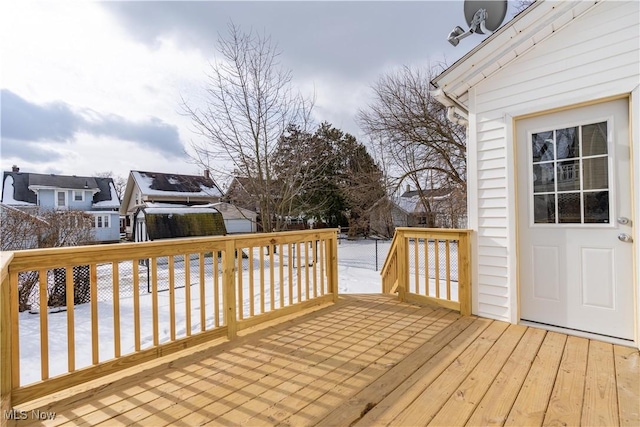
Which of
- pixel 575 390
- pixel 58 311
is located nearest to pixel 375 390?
pixel 575 390

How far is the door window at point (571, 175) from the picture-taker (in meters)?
2.51

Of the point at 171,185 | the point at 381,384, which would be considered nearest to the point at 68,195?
the point at 171,185

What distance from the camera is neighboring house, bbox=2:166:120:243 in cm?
1836

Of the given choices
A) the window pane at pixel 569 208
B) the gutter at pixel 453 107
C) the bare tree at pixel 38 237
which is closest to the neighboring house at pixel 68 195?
the bare tree at pixel 38 237

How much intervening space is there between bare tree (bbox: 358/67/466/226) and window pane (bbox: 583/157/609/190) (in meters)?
7.57

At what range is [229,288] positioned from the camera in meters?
2.71

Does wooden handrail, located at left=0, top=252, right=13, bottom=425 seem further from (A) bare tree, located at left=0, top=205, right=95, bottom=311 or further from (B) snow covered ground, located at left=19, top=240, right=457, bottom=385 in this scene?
(A) bare tree, located at left=0, top=205, right=95, bottom=311

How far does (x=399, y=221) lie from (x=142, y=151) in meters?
13.0

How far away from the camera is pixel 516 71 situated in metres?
2.89

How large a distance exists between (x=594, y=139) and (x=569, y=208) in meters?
0.60

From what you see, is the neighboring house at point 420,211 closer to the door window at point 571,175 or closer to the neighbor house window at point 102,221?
the door window at point 571,175

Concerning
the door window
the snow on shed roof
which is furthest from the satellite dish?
the snow on shed roof

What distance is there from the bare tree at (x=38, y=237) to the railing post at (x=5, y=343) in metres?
4.15

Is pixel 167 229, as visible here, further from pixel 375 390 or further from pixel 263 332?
pixel 375 390
